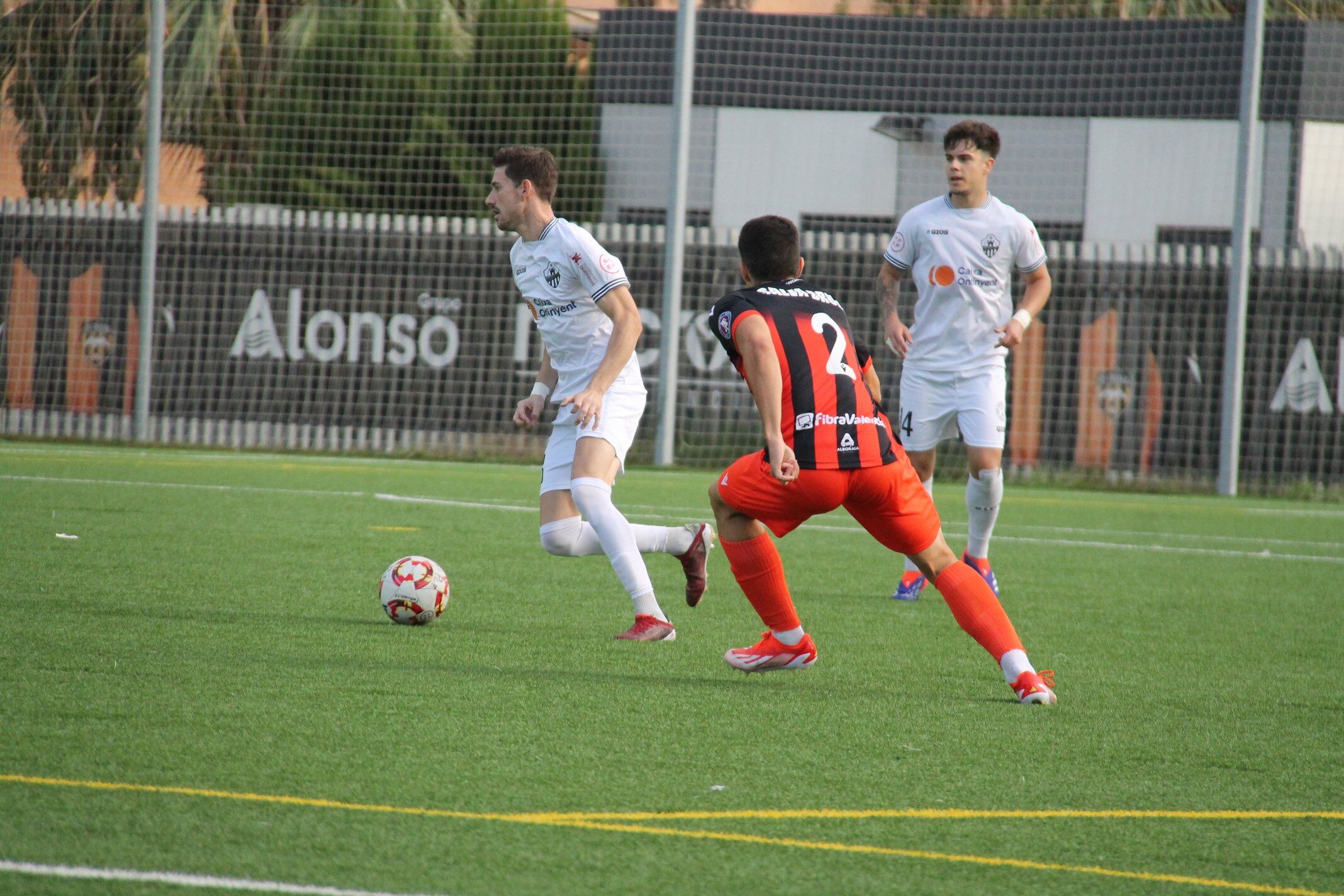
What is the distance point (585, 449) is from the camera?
5344 mm

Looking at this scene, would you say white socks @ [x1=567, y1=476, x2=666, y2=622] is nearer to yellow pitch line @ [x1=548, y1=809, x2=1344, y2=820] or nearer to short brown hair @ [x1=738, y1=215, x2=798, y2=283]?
short brown hair @ [x1=738, y1=215, x2=798, y2=283]

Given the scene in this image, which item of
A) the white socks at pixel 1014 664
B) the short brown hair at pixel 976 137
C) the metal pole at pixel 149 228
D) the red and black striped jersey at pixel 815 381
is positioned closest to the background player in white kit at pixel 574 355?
the red and black striped jersey at pixel 815 381

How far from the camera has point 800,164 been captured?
2156 centimetres

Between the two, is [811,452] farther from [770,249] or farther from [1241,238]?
[1241,238]

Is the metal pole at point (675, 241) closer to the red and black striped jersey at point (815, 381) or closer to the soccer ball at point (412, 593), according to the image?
the soccer ball at point (412, 593)

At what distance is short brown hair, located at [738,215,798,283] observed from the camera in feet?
14.4

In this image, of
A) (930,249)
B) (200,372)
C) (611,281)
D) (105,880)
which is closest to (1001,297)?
(930,249)

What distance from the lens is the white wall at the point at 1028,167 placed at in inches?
774

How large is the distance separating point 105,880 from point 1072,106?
62.1 feet

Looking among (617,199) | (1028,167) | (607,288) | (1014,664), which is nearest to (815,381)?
(1014,664)

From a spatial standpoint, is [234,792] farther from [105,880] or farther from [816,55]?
[816,55]

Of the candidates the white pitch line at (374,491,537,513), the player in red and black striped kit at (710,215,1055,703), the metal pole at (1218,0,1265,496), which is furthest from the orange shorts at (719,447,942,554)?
the metal pole at (1218,0,1265,496)

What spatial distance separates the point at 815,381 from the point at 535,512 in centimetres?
542

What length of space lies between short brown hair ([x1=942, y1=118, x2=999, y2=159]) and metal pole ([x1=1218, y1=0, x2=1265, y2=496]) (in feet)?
24.8
